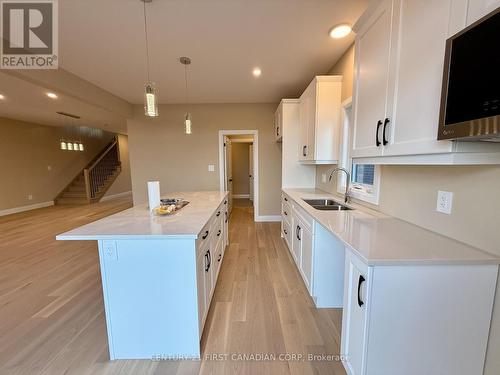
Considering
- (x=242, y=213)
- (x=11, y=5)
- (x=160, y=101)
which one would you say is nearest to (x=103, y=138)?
(x=160, y=101)

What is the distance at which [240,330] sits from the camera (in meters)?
1.72

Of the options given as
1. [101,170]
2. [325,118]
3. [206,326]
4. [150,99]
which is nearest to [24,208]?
[101,170]

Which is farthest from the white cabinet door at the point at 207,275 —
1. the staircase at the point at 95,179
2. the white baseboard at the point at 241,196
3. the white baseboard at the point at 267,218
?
the staircase at the point at 95,179

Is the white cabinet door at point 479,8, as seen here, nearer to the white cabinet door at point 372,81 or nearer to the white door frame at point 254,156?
the white cabinet door at point 372,81

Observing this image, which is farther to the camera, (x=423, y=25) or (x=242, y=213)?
(x=242, y=213)

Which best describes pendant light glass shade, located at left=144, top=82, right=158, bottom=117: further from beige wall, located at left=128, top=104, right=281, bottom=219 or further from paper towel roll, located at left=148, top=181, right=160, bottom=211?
beige wall, located at left=128, top=104, right=281, bottom=219

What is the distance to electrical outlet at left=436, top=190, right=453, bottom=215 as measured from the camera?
1231 mm

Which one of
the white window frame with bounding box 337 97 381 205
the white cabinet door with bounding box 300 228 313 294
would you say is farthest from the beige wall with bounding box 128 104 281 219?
the white cabinet door with bounding box 300 228 313 294

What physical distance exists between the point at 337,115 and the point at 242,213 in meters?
3.75

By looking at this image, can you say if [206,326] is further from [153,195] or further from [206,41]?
[206,41]

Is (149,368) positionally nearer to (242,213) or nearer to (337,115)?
(337,115)

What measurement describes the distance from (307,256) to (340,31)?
2388 millimetres

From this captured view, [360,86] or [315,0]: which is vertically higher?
[315,0]

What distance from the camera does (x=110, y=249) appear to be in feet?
4.50
